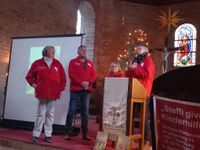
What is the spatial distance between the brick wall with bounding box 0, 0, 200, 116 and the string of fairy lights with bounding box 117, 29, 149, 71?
0.90 feet

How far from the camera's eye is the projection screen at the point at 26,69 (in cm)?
599

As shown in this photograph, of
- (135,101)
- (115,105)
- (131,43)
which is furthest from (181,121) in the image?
(131,43)

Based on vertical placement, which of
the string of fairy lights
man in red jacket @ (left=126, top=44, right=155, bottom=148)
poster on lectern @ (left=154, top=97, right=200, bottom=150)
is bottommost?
poster on lectern @ (left=154, top=97, right=200, bottom=150)

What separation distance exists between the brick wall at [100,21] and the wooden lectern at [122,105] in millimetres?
5819

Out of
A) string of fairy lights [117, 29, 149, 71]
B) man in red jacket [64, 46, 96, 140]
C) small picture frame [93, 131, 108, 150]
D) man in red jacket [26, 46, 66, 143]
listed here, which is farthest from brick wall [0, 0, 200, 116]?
small picture frame [93, 131, 108, 150]

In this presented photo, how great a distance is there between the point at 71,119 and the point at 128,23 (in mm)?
9794

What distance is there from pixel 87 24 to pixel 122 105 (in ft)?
32.3

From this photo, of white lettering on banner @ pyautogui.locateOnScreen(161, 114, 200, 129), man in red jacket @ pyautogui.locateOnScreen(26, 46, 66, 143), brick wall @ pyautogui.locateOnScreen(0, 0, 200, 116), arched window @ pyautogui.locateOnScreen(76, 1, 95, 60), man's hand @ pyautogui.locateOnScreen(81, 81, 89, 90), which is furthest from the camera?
arched window @ pyautogui.locateOnScreen(76, 1, 95, 60)

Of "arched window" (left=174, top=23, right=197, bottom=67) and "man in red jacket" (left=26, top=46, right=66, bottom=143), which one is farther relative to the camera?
"arched window" (left=174, top=23, right=197, bottom=67)

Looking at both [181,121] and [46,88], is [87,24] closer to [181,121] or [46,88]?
[46,88]

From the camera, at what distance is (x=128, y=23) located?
14344mm

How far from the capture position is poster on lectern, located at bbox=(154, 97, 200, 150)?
0.92m

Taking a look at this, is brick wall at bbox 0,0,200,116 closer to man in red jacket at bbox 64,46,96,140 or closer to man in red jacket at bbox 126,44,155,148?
man in red jacket at bbox 64,46,96,140

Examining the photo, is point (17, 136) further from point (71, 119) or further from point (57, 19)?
point (57, 19)
